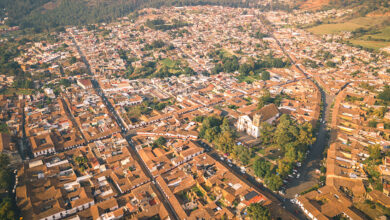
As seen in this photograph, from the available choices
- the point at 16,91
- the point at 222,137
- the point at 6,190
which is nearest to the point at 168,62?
the point at 16,91

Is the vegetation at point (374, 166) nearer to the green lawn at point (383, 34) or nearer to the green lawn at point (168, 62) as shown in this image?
the green lawn at point (168, 62)

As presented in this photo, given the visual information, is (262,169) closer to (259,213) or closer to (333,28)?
(259,213)

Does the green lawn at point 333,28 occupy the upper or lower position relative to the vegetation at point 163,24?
lower

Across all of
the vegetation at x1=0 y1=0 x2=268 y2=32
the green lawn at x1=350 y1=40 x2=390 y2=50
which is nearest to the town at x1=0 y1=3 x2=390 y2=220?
the green lawn at x1=350 y1=40 x2=390 y2=50

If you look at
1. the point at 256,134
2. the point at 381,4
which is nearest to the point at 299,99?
the point at 256,134

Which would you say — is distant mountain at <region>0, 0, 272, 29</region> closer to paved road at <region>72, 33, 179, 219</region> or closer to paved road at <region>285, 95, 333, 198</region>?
paved road at <region>72, 33, 179, 219</region>

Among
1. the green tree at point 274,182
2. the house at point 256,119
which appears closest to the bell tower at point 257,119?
the house at point 256,119

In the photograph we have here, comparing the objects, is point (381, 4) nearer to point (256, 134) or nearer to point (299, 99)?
point (299, 99)
